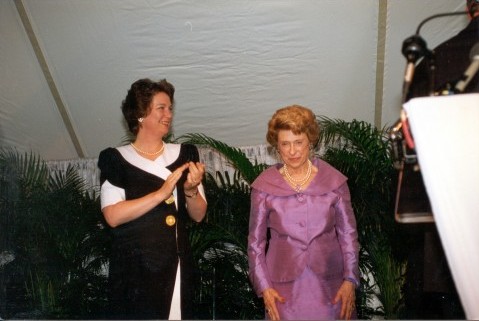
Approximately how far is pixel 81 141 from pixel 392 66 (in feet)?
9.47

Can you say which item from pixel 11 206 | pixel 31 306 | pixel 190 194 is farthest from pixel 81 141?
pixel 190 194

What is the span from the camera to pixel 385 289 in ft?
12.2

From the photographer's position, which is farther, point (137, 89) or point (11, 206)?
point (11, 206)

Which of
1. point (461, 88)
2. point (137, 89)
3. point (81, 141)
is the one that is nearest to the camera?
point (461, 88)

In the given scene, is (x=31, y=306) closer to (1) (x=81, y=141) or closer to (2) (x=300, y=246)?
(1) (x=81, y=141)

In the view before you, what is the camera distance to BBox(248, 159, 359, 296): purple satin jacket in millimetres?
2520

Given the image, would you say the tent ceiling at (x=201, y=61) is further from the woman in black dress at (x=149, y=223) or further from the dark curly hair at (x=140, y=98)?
the woman in black dress at (x=149, y=223)

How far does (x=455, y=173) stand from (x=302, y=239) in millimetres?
1224

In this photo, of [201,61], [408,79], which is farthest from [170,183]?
[201,61]

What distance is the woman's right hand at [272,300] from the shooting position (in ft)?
8.08

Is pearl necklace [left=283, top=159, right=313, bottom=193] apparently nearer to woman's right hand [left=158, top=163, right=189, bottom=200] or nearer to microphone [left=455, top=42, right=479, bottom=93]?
woman's right hand [left=158, top=163, right=189, bottom=200]

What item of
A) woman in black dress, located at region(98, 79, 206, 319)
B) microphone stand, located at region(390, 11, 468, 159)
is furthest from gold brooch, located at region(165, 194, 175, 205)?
microphone stand, located at region(390, 11, 468, 159)

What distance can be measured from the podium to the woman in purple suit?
3.79 ft

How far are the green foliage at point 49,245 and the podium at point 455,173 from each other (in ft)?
9.99
